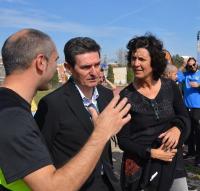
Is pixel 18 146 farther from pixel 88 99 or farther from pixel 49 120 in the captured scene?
pixel 88 99

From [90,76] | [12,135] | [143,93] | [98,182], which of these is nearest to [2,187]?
[12,135]

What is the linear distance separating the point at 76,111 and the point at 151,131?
2.61 ft

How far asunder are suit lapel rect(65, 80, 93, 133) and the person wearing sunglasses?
5.00m

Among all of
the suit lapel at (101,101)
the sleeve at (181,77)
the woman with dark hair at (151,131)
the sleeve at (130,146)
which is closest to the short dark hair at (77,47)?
the suit lapel at (101,101)

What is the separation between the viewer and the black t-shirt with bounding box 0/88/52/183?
5.37 feet

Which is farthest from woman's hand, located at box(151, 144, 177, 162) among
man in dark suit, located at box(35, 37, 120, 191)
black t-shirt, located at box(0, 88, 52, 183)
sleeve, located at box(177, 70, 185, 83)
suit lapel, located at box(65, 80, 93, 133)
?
sleeve, located at box(177, 70, 185, 83)

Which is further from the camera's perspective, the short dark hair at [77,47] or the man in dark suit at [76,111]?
the short dark hair at [77,47]

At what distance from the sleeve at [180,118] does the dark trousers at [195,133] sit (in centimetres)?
426

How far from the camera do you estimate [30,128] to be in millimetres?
1693

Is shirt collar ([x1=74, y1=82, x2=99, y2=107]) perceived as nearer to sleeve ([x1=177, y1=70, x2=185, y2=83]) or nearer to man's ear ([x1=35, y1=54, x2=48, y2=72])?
man's ear ([x1=35, y1=54, x2=48, y2=72])

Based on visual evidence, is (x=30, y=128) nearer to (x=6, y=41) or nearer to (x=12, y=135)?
(x=12, y=135)

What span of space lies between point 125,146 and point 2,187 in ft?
5.46

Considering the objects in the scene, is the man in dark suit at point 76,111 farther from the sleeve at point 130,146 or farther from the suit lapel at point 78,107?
the sleeve at point 130,146

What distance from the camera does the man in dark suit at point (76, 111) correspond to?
2789 mm
